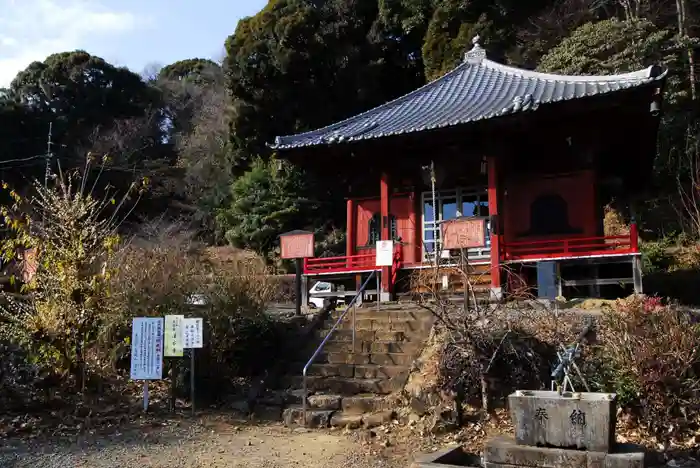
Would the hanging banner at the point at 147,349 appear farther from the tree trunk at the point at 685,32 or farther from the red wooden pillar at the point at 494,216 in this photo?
the tree trunk at the point at 685,32

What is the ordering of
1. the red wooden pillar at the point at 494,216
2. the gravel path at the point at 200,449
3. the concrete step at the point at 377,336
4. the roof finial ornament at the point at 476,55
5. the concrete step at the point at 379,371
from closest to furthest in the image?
1. the gravel path at the point at 200,449
2. the concrete step at the point at 379,371
3. the concrete step at the point at 377,336
4. the red wooden pillar at the point at 494,216
5. the roof finial ornament at the point at 476,55

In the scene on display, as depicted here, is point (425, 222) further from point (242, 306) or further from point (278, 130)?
point (278, 130)

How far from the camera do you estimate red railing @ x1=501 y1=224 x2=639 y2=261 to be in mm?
12039

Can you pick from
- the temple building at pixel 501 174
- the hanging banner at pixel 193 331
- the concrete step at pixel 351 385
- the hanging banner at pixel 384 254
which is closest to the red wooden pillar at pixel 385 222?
the temple building at pixel 501 174

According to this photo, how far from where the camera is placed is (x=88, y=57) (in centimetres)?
3912

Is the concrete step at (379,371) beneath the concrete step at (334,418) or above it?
above

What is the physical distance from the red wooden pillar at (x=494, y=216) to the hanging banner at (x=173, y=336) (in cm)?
653

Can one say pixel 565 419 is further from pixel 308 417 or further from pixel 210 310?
pixel 210 310

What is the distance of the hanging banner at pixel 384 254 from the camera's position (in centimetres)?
1201

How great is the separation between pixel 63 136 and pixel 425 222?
28.8 meters

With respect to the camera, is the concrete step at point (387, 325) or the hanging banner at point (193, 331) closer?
the hanging banner at point (193, 331)

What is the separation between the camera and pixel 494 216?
1306 cm

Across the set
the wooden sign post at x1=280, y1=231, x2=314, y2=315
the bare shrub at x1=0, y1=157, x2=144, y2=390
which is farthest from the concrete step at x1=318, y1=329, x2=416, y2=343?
the bare shrub at x1=0, y1=157, x2=144, y2=390

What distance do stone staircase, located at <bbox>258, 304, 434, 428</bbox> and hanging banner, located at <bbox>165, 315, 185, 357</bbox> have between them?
60.9 inches
